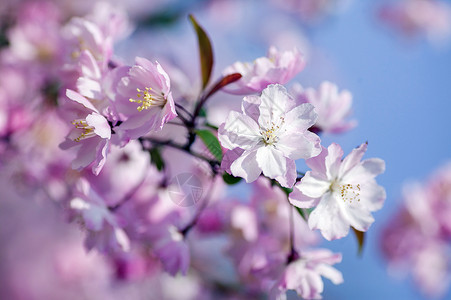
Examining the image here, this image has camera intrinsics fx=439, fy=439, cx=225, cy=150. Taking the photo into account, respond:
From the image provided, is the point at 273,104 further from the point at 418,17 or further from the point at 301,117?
the point at 418,17

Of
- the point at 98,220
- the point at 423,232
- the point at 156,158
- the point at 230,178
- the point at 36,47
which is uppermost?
the point at 230,178

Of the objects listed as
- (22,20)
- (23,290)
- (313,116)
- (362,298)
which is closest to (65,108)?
(313,116)

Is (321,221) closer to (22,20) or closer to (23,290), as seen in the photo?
(22,20)

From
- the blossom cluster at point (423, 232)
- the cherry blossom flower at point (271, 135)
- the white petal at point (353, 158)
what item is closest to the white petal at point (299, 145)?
the cherry blossom flower at point (271, 135)

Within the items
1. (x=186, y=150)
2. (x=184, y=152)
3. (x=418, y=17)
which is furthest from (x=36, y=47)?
(x=418, y=17)

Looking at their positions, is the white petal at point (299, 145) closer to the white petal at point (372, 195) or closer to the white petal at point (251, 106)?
the white petal at point (251, 106)

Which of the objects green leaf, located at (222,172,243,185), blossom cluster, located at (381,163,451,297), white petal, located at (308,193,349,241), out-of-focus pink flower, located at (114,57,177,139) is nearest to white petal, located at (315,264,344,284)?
white petal, located at (308,193,349,241)

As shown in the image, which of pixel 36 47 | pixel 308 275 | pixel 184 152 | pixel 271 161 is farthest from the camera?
pixel 36 47
